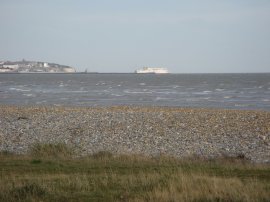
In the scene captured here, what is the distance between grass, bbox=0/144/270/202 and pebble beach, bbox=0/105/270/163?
320 cm

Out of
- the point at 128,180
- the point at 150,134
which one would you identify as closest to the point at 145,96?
the point at 150,134

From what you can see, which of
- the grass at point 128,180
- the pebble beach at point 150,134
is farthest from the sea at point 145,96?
the grass at point 128,180

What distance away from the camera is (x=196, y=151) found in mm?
17750

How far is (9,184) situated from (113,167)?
3264mm

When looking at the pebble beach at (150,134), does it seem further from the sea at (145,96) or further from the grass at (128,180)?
the sea at (145,96)

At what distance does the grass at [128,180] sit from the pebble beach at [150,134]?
320cm

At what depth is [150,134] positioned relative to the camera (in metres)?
22.5

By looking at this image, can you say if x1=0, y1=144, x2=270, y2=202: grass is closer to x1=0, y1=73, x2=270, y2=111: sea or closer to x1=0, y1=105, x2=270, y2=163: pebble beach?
x1=0, y1=105, x2=270, y2=163: pebble beach

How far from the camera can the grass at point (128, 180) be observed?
8.79 metres

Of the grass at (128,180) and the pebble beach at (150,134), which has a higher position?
the grass at (128,180)

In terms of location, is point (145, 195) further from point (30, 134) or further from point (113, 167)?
point (30, 134)

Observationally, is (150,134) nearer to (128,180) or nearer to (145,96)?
(128,180)

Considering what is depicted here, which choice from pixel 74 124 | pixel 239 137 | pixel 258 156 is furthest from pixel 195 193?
pixel 74 124

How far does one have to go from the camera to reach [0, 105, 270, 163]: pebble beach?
17.9m
